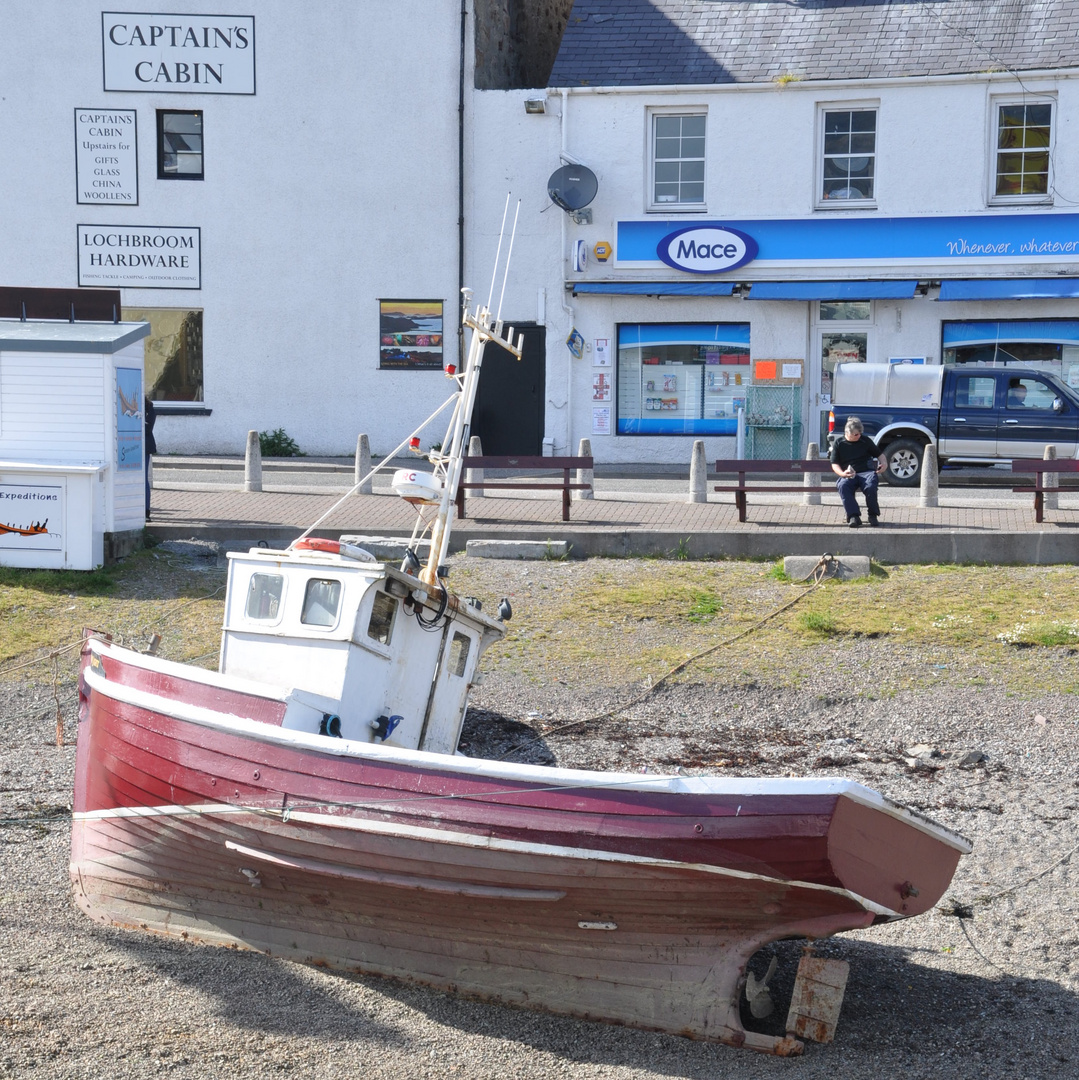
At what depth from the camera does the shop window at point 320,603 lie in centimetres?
856

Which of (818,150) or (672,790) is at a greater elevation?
(818,150)

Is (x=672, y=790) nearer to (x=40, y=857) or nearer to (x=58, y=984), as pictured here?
(x=58, y=984)

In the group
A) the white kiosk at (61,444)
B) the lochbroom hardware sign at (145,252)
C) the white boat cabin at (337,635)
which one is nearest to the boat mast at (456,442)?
the white boat cabin at (337,635)

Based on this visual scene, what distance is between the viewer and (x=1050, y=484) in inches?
641

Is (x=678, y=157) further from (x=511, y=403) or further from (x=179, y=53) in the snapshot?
(x=179, y=53)

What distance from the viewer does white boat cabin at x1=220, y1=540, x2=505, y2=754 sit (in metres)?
8.46

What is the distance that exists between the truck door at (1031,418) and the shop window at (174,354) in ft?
45.9

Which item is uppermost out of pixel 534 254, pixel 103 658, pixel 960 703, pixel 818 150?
pixel 818 150

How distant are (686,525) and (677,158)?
10165 mm

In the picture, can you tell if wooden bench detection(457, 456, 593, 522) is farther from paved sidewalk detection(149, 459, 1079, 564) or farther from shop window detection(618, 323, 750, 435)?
shop window detection(618, 323, 750, 435)

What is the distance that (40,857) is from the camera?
891cm

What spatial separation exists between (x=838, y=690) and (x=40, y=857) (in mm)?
6549

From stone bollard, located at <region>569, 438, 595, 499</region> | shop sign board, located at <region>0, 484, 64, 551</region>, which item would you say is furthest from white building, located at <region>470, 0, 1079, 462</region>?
shop sign board, located at <region>0, 484, 64, 551</region>

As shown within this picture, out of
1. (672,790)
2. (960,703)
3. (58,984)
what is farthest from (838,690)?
(58,984)
